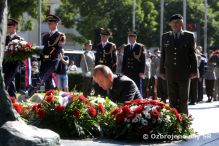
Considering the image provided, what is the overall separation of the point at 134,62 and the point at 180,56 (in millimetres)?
4756

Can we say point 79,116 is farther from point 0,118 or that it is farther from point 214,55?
point 214,55

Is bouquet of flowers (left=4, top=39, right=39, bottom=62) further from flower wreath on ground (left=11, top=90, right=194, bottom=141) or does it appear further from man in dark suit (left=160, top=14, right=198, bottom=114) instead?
flower wreath on ground (left=11, top=90, right=194, bottom=141)

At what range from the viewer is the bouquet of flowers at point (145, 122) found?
24.6ft


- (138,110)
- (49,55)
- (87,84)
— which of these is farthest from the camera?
(87,84)

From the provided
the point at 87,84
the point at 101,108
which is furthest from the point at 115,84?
the point at 87,84

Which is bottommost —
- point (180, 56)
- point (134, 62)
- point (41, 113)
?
point (41, 113)

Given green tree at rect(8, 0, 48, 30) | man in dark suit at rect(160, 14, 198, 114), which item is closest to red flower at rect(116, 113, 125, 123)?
man in dark suit at rect(160, 14, 198, 114)

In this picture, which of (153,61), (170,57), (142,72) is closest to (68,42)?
(153,61)

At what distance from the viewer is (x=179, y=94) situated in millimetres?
9742

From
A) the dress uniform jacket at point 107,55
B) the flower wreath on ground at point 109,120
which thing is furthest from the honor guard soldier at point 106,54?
the flower wreath on ground at point 109,120

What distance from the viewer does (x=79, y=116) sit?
302 inches

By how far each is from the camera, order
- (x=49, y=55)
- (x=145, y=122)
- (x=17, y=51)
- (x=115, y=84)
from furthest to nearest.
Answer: (x=49, y=55) < (x=17, y=51) < (x=115, y=84) < (x=145, y=122)

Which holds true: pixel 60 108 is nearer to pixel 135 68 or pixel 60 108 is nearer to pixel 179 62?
pixel 179 62

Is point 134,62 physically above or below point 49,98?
above
